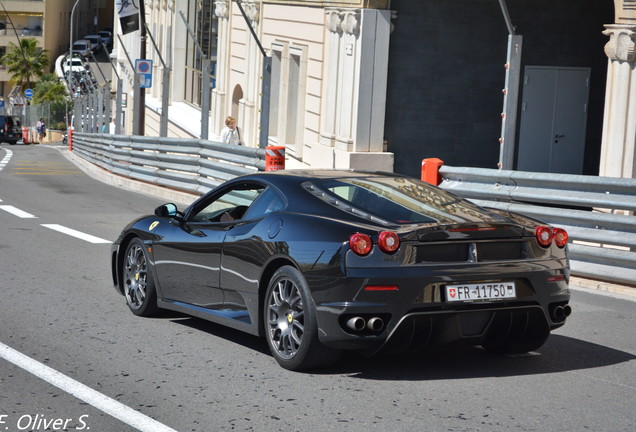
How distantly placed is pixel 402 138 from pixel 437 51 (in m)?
1.90

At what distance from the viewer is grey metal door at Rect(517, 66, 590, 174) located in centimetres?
2286

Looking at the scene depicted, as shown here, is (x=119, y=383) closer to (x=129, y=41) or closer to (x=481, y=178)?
(x=481, y=178)

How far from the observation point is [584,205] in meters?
11.3

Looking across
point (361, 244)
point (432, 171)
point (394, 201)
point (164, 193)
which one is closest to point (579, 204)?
point (432, 171)

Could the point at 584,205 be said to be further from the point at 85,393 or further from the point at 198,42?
the point at 198,42

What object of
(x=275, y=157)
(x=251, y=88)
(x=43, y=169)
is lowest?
(x=43, y=169)

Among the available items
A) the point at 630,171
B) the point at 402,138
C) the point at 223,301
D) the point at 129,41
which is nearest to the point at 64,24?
the point at 129,41

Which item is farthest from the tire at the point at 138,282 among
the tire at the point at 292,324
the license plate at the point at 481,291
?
the license plate at the point at 481,291

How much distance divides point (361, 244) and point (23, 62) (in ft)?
345

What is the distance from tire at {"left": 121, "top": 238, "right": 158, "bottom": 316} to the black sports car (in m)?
0.77

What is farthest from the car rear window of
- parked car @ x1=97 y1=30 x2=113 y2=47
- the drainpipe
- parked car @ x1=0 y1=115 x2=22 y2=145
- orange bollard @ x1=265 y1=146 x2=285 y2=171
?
parked car @ x1=97 y1=30 x2=113 y2=47

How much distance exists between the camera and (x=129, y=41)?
62969 mm

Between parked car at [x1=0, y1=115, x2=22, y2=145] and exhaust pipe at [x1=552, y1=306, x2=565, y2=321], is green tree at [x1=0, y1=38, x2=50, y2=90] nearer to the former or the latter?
parked car at [x1=0, y1=115, x2=22, y2=145]

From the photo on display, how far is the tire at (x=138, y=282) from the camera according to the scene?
341 inches
